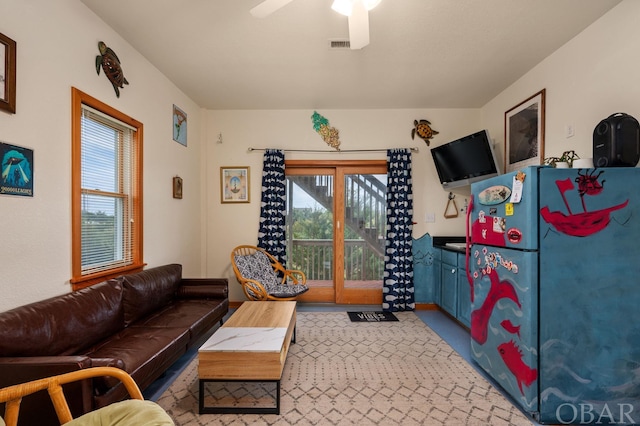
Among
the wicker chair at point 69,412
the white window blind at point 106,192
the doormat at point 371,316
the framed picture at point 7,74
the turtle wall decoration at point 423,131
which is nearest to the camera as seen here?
the wicker chair at point 69,412

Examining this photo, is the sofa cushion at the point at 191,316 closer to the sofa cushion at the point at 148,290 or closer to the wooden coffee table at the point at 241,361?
the sofa cushion at the point at 148,290

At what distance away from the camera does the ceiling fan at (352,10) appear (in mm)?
1664

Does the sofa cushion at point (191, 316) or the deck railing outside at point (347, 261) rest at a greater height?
the deck railing outside at point (347, 261)

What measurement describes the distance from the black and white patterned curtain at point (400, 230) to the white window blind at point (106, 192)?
10.2 ft

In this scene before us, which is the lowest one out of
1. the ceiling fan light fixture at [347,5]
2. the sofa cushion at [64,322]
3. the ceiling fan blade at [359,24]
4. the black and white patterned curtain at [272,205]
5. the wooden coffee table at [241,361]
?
the wooden coffee table at [241,361]

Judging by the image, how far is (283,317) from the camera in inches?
96.3

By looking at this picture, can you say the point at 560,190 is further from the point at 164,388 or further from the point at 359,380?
the point at 164,388

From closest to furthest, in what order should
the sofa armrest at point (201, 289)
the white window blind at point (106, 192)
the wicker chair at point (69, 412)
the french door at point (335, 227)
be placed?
the wicker chair at point (69, 412) → the white window blind at point (106, 192) → the sofa armrest at point (201, 289) → the french door at point (335, 227)

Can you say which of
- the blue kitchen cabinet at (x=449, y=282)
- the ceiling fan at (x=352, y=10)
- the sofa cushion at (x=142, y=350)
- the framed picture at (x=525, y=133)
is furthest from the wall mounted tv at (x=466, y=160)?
the sofa cushion at (x=142, y=350)

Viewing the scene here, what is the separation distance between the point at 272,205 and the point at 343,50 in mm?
2185

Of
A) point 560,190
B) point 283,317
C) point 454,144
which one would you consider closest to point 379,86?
point 454,144

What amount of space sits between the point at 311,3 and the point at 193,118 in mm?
2496

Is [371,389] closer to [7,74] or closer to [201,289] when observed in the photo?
[201,289]

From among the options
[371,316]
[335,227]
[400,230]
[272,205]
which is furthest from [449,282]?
[272,205]
